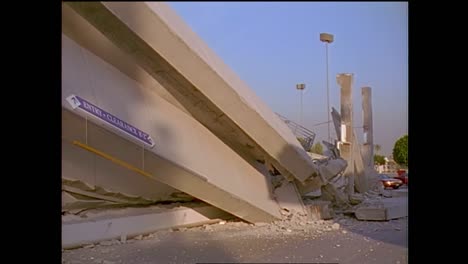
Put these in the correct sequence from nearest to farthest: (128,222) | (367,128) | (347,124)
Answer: (128,222), (347,124), (367,128)

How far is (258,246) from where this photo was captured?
18.9ft

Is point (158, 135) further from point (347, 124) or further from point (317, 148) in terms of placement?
point (347, 124)

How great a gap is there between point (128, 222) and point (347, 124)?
4.77 metres

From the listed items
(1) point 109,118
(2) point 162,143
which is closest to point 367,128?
(2) point 162,143

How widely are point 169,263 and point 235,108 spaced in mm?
2298

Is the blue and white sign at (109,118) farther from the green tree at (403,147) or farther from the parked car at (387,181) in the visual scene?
the parked car at (387,181)

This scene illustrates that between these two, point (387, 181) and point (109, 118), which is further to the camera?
point (387, 181)

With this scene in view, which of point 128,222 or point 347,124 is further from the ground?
point 347,124

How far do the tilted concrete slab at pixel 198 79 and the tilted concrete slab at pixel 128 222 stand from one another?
120cm

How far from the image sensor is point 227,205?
720cm

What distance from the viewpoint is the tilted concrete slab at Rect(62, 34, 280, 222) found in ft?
17.6

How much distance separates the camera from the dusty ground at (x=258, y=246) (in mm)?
5129

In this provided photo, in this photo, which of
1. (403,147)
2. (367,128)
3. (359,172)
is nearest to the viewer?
(403,147)
